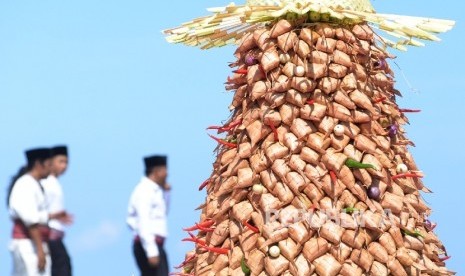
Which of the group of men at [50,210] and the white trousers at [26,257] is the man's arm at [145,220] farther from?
the white trousers at [26,257]

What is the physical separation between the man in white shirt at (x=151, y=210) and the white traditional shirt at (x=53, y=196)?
67cm

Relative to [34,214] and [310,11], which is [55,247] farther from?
[310,11]

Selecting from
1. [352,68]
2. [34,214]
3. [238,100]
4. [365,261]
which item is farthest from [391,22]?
[34,214]

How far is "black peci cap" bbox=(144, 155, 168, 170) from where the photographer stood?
35.2 ft

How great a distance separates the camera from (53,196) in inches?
432

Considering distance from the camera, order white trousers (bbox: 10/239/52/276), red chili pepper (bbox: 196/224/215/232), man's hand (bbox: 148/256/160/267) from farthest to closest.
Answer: white trousers (bbox: 10/239/52/276) → red chili pepper (bbox: 196/224/215/232) → man's hand (bbox: 148/256/160/267)

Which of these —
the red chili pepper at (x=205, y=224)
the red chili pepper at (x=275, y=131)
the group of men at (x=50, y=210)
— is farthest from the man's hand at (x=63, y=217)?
the red chili pepper at (x=275, y=131)

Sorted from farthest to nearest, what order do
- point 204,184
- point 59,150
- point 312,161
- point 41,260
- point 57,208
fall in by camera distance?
1. point 204,184
2. point 57,208
3. point 41,260
4. point 59,150
5. point 312,161

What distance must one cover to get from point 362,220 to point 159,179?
185 centimetres

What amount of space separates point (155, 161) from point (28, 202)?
1.20 m

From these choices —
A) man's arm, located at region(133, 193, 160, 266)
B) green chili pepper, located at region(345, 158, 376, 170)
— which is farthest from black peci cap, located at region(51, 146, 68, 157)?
green chili pepper, located at region(345, 158, 376, 170)

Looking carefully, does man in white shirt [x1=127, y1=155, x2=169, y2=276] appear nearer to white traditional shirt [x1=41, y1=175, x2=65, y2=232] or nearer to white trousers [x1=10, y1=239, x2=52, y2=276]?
white traditional shirt [x1=41, y1=175, x2=65, y2=232]

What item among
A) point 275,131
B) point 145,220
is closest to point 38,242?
point 145,220

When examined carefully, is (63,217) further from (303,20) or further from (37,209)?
(303,20)
